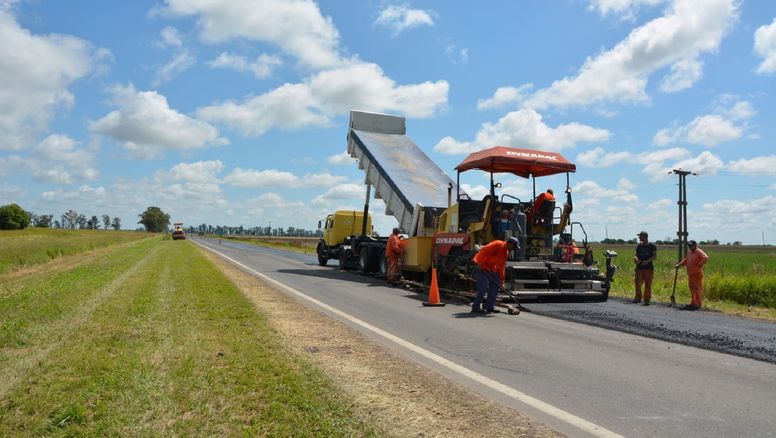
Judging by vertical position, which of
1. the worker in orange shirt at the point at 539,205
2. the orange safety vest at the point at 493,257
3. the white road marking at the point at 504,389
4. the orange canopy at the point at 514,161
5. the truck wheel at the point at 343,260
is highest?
the orange canopy at the point at 514,161

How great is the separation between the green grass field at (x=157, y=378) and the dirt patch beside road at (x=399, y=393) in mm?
237

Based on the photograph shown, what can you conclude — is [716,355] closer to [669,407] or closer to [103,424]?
[669,407]

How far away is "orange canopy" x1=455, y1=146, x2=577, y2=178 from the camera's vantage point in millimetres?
12172

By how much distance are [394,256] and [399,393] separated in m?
10.9

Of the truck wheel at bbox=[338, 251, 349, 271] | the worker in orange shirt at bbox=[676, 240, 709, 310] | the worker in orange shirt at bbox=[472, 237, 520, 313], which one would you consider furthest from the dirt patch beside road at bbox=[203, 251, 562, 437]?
the truck wheel at bbox=[338, 251, 349, 271]

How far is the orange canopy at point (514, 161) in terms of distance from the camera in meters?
12.2

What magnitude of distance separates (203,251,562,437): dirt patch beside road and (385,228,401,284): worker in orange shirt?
795 centimetres

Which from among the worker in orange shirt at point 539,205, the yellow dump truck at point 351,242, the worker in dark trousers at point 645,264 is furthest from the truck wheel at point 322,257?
the worker in dark trousers at point 645,264

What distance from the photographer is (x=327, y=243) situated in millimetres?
24031

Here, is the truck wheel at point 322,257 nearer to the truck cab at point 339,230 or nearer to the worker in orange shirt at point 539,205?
the truck cab at point 339,230

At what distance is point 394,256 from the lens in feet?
50.8

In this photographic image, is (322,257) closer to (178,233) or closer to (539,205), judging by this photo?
(539,205)

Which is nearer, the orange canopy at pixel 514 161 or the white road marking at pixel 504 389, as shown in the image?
the white road marking at pixel 504 389

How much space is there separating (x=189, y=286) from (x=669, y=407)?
10.3 metres
